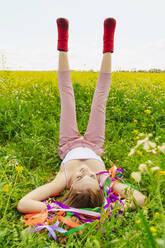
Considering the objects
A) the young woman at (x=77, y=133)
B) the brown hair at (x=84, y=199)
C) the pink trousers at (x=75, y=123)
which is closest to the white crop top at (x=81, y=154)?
the young woman at (x=77, y=133)

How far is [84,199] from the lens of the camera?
226 cm

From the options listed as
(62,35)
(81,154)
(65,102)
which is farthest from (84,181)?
(62,35)

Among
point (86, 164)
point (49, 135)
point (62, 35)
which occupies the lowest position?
point (86, 164)

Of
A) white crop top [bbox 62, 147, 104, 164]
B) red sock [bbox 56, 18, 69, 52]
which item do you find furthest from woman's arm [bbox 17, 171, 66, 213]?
red sock [bbox 56, 18, 69, 52]

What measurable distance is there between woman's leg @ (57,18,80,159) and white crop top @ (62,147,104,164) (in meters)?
0.24

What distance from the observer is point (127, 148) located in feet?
12.0

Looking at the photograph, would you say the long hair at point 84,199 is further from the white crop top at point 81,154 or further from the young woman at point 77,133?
the white crop top at point 81,154

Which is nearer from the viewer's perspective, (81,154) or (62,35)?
(81,154)

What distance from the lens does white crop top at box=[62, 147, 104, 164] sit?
306 centimetres

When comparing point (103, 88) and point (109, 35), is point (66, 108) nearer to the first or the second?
point (103, 88)

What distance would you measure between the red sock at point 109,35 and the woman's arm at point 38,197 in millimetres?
2182

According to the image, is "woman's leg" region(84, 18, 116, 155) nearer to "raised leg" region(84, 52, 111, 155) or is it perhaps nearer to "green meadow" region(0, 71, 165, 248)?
"raised leg" region(84, 52, 111, 155)

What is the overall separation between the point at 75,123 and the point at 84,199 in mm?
1521

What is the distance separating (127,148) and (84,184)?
1.53 metres
